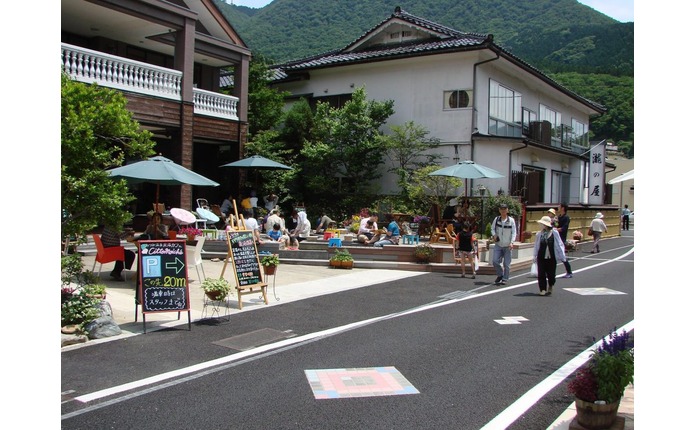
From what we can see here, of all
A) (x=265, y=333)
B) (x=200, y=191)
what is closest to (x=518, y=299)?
(x=265, y=333)

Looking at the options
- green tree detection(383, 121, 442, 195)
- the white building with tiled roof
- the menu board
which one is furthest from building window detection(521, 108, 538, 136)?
the menu board

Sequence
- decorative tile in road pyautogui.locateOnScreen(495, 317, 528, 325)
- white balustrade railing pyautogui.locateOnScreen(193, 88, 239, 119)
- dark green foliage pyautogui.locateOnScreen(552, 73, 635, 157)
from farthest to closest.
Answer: dark green foliage pyautogui.locateOnScreen(552, 73, 635, 157) → white balustrade railing pyautogui.locateOnScreen(193, 88, 239, 119) → decorative tile in road pyautogui.locateOnScreen(495, 317, 528, 325)

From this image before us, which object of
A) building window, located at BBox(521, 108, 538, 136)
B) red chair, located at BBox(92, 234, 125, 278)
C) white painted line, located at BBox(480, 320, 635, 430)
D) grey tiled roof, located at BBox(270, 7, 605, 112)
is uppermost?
grey tiled roof, located at BBox(270, 7, 605, 112)

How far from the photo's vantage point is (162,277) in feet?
→ 28.5

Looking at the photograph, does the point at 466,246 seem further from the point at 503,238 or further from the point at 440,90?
the point at 440,90

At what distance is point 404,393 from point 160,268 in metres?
4.44

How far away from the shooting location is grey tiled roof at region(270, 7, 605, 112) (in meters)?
23.5

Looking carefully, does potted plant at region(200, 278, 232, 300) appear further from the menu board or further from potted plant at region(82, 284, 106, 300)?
potted plant at region(82, 284, 106, 300)

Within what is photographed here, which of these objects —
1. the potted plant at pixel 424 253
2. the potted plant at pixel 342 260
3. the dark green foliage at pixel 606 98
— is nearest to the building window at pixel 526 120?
the dark green foliage at pixel 606 98

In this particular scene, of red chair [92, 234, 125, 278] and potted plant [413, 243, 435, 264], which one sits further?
potted plant [413, 243, 435, 264]

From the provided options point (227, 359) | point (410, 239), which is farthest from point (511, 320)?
point (410, 239)

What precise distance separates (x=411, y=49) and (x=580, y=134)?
17826mm

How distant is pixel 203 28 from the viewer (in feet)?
74.0

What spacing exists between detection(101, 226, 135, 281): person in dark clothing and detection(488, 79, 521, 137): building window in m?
16.9
